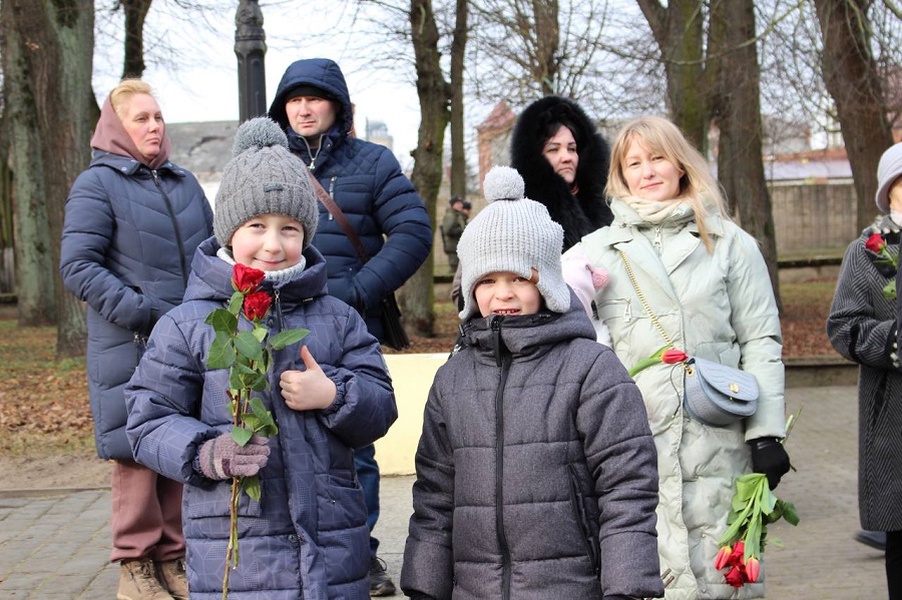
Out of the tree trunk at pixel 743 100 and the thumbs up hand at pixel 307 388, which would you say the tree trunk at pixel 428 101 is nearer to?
the tree trunk at pixel 743 100

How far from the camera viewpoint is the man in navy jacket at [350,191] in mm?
5062

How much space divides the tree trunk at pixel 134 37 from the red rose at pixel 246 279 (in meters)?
17.2

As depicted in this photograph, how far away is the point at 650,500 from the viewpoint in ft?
10.3

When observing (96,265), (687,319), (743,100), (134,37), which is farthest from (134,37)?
(687,319)

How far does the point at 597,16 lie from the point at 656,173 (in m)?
16.5

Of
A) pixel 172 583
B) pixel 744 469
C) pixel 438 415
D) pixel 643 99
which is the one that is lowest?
pixel 172 583

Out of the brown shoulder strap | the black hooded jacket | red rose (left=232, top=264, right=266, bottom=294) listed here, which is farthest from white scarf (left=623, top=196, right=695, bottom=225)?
red rose (left=232, top=264, right=266, bottom=294)

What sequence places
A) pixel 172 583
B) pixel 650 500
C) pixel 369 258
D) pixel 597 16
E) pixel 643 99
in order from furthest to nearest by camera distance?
pixel 643 99, pixel 597 16, pixel 172 583, pixel 369 258, pixel 650 500

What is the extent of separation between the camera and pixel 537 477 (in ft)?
10.5

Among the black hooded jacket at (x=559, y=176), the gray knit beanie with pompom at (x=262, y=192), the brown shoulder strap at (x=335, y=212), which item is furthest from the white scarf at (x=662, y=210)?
the brown shoulder strap at (x=335, y=212)

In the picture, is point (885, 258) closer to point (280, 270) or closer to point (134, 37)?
point (280, 270)

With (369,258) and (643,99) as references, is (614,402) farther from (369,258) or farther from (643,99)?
(643,99)

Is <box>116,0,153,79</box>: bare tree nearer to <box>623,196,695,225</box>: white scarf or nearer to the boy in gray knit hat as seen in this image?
<box>623,196,695,225</box>: white scarf

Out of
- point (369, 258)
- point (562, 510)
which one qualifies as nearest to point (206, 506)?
point (562, 510)
